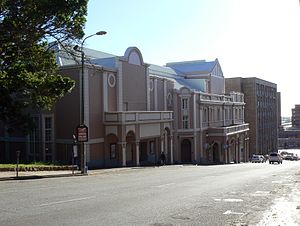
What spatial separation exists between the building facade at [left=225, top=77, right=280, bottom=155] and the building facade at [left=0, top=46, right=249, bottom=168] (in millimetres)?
47019

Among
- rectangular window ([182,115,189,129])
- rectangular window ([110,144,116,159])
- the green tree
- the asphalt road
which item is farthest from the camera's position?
rectangular window ([182,115,189,129])

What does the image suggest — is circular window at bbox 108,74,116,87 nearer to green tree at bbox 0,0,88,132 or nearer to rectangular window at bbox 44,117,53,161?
rectangular window at bbox 44,117,53,161

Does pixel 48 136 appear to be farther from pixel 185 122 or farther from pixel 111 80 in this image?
pixel 185 122

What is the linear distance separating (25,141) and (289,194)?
29634 millimetres

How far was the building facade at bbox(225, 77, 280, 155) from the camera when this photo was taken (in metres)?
117

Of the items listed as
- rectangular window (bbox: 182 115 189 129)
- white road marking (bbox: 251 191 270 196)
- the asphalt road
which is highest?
rectangular window (bbox: 182 115 189 129)

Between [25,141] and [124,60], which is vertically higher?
[124,60]

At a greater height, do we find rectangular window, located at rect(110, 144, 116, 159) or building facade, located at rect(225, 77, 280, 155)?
building facade, located at rect(225, 77, 280, 155)

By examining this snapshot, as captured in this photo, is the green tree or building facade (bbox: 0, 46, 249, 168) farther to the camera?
building facade (bbox: 0, 46, 249, 168)

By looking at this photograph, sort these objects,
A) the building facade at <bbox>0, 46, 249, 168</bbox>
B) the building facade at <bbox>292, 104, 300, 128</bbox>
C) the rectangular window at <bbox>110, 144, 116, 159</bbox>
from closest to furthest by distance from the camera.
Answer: the building facade at <bbox>0, 46, 249, 168</bbox> → the rectangular window at <bbox>110, 144, 116, 159</bbox> → the building facade at <bbox>292, 104, 300, 128</bbox>

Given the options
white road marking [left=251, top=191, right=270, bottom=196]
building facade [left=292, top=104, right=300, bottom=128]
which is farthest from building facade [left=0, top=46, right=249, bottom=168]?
building facade [left=292, top=104, right=300, bottom=128]

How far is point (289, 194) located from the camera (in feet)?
57.3

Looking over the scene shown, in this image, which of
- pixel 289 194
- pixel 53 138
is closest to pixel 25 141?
pixel 53 138

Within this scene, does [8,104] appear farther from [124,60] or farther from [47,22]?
[124,60]
